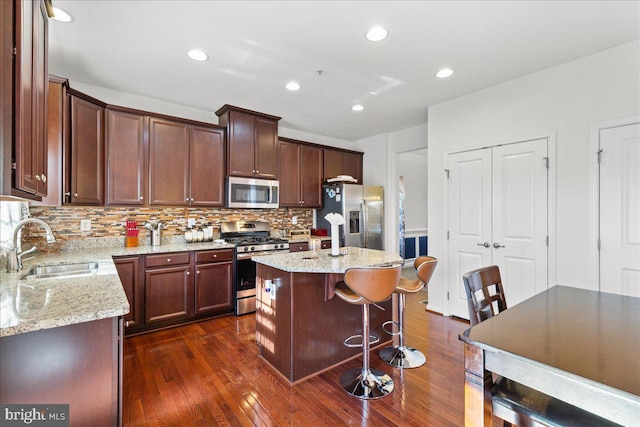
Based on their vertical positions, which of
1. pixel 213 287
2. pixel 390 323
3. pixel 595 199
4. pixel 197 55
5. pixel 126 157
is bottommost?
pixel 390 323

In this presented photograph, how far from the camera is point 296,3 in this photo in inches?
76.6

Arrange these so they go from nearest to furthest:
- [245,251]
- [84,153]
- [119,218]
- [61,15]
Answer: [61,15] → [84,153] → [119,218] → [245,251]

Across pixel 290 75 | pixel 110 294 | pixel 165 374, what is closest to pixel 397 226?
pixel 290 75

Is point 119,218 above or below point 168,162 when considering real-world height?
below

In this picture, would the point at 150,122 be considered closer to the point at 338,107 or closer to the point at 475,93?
the point at 338,107

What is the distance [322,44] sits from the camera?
7.91 feet

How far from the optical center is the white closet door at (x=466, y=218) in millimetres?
3316

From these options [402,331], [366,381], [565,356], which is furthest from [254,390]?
[565,356]

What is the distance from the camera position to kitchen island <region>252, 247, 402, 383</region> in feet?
7.19

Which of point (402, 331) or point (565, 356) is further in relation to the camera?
point (402, 331)

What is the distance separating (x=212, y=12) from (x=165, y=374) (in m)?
2.71

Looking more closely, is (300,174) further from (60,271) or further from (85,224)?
(60,271)

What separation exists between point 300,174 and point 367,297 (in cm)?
306

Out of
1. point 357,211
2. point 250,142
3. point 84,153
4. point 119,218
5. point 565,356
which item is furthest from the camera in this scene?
point 357,211
